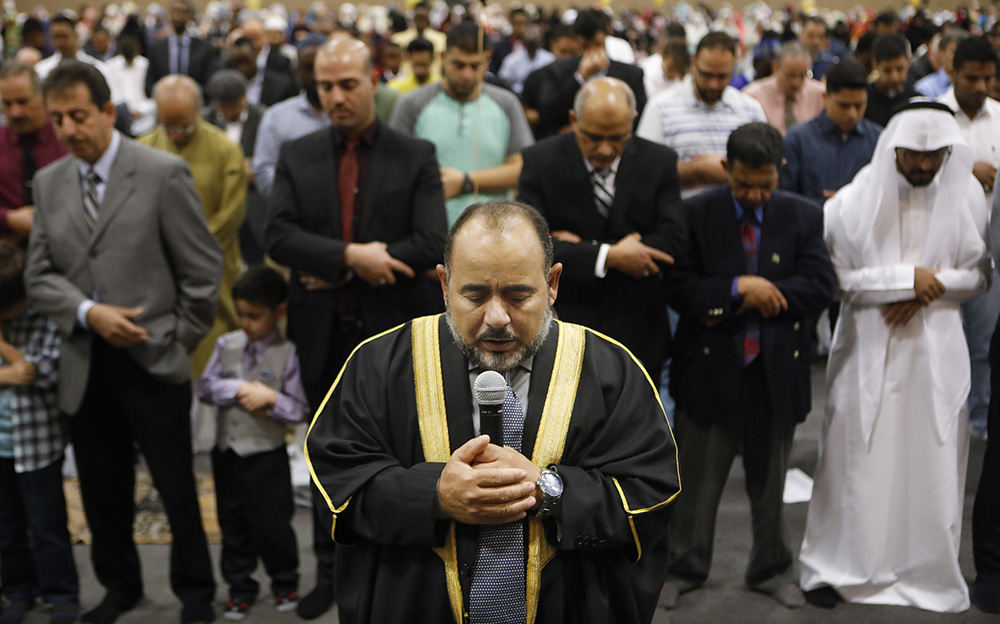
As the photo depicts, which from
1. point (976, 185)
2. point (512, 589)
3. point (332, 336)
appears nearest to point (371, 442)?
point (512, 589)

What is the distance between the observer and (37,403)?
3.76 m

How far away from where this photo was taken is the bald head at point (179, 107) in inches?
205

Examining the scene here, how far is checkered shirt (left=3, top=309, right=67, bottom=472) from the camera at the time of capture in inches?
147

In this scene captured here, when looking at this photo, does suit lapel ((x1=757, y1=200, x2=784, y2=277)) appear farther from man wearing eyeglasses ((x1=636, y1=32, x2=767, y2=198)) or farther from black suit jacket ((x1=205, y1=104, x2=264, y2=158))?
black suit jacket ((x1=205, y1=104, x2=264, y2=158))

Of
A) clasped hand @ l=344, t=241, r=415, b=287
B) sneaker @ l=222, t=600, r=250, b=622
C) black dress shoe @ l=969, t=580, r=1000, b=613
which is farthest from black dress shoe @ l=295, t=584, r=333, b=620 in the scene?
black dress shoe @ l=969, t=580, r=1000, b=613

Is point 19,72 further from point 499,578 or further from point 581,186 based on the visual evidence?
point 499,578

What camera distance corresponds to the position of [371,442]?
7.25ft

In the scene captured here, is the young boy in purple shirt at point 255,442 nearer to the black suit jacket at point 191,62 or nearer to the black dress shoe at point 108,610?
the black dress shoe at point 108,610

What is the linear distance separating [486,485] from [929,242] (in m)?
2.48

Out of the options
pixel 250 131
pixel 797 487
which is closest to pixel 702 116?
pixel 797 487

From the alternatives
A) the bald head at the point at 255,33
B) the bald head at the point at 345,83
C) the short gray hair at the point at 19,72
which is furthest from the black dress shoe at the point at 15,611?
the bald head at the point at 255,33

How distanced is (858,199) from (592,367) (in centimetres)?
203

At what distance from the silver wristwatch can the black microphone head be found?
7.7 inches

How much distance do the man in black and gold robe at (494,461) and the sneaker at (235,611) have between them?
1751mm
